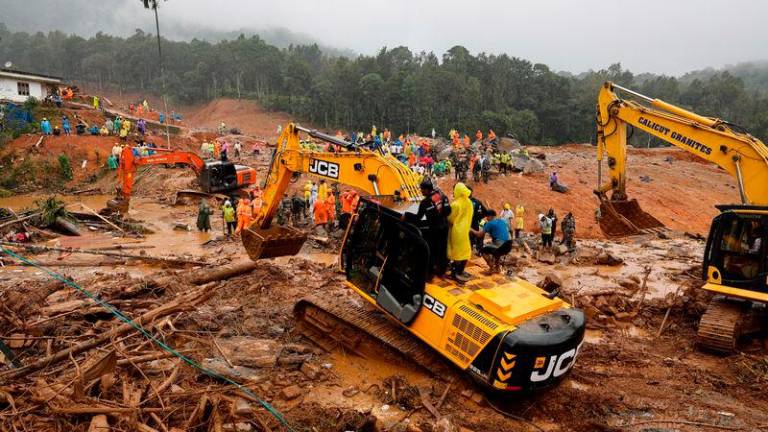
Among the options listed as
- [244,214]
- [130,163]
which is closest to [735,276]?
[244,214]

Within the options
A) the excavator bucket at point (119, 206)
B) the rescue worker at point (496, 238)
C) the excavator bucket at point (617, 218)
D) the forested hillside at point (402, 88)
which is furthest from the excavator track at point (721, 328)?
the forested hillside at point (402, 88)

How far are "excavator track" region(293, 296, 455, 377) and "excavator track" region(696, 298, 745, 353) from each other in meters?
4.27

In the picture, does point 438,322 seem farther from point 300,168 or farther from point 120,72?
point 120,72

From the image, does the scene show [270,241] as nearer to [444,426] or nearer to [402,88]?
[444,426]

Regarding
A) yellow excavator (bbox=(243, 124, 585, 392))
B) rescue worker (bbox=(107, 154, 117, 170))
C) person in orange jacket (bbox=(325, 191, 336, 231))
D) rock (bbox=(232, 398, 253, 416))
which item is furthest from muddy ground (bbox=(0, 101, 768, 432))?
rescue worker (bbox=(107, 154, 117, 170))

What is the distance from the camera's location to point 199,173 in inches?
848

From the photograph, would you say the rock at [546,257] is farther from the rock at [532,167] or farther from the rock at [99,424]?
the rock at [532,167]

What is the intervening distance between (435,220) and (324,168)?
2.59m

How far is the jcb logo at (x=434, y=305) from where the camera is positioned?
6.13 metres

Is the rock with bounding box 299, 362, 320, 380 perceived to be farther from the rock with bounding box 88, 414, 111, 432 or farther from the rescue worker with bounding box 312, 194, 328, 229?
the rescue worker with bounding box 312, 194, 328, 229

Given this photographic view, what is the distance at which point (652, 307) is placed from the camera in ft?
32.7

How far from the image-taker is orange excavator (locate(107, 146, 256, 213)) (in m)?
17.6

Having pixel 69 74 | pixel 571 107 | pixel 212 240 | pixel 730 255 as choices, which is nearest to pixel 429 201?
pixel 730 255

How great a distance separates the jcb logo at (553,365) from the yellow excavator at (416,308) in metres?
0.01
